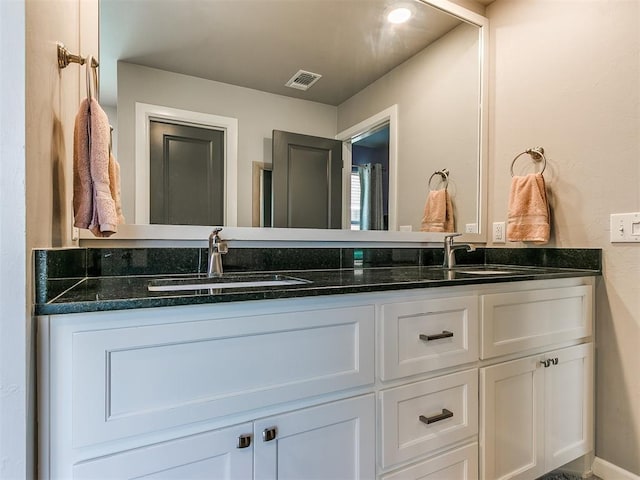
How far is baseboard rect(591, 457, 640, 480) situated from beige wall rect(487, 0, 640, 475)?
0.02 m

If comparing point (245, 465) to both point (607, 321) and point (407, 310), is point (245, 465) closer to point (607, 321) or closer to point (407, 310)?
point (407, 310)

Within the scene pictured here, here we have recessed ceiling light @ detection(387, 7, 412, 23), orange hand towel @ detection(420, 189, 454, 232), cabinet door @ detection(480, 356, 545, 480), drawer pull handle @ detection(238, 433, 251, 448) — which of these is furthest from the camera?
orange hand towel @ detection(420, 189, 454, 232)

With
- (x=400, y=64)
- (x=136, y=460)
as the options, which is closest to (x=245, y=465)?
(x=136, y=460)

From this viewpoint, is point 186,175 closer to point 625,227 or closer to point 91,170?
point 91,170

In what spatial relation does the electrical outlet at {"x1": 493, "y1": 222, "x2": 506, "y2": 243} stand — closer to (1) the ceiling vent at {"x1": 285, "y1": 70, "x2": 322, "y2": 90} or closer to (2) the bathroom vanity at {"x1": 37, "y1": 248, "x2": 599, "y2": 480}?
(2) the bathroom vanity at {"x1": 37, "y1": 248, "x2": 599, "y2": 480}

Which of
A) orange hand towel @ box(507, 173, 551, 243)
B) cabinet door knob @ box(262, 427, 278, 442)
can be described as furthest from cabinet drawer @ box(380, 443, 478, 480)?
orange hand towel @ box(507, 173, 551, 243)

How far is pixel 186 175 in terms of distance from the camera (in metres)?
1.33

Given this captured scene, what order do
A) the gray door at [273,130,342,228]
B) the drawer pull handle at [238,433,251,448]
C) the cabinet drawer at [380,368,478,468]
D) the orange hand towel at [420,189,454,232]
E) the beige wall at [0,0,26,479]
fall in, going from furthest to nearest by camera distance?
the orange hand towel at [420,189,454,232]
the gray door at [273,130,342,228]
the cabinet drawer at [380,368,478,468]
the drawer pull handle at [238,433,251,448]
the beige wall at [0,0,26,479]

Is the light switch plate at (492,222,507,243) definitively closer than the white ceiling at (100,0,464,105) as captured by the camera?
No

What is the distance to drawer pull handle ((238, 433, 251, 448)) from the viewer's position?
2.71 ft

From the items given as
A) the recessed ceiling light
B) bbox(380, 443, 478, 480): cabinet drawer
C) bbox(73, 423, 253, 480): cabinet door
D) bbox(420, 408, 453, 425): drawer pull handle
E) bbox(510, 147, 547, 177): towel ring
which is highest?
the recessed ceiling light

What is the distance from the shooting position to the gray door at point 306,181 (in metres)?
1.51

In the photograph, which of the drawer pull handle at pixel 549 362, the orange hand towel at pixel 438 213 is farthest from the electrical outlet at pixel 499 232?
the drawer pull handle at pixel 549 362

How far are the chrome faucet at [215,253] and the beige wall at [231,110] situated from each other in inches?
6.3
